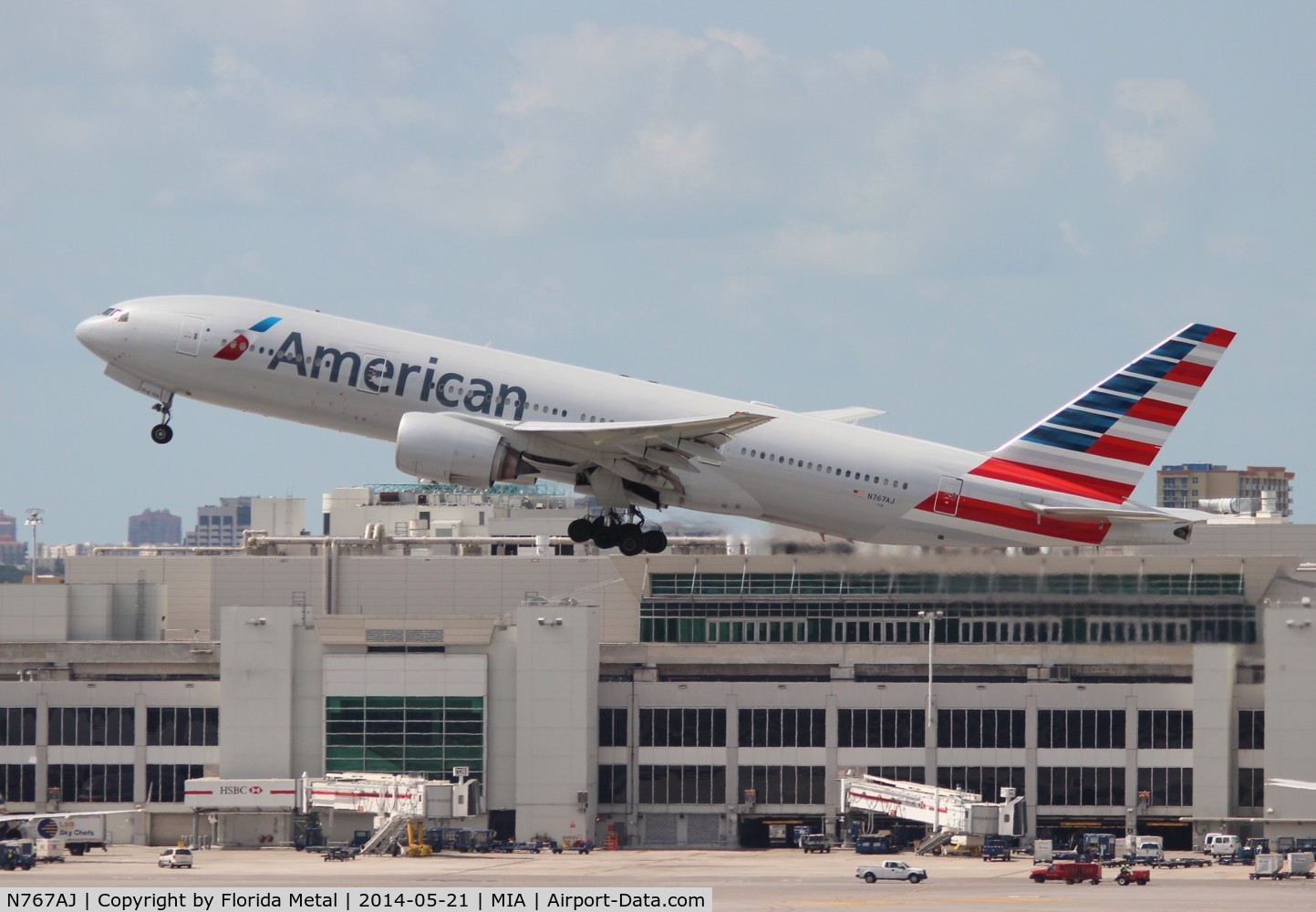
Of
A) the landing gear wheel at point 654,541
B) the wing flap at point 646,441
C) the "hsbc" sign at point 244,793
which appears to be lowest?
the "hsbc" sign at point 244,793

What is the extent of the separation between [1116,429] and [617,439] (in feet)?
46.2

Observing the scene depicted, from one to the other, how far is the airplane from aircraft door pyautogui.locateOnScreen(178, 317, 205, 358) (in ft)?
0.18

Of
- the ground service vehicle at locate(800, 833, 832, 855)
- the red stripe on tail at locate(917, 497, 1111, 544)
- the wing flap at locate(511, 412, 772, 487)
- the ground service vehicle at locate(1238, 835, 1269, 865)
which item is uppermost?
the wing flap at locate(511, 412, 772, 487)

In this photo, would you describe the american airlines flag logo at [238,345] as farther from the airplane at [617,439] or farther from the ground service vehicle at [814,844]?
the ground service vehicle at [814,844]

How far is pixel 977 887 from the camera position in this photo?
219 ft

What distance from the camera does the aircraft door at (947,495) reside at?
5662 cm

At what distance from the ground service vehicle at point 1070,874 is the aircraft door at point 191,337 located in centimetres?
3141

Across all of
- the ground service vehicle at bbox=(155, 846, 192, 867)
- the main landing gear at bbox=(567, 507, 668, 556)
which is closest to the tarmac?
the ground service vehicle at bbox=(155, 846, 192, 867)

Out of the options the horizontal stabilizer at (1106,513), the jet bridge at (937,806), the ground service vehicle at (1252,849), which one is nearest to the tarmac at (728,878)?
the ground service vehicle at (1252,849)

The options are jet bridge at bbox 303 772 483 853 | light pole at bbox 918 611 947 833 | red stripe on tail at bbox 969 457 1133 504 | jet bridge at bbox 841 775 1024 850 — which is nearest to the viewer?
red stripe on tail at bbox 969 457 1133 504

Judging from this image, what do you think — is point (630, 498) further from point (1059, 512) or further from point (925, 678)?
point (925, 678)

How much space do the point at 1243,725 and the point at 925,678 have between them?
40.5ft

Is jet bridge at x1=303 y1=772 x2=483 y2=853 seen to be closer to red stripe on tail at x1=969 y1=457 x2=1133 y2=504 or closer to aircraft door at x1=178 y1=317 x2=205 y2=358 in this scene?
aircraft door at x1=178 y1=317 x2=205 y2=358

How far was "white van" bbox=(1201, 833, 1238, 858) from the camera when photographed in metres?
77.5
